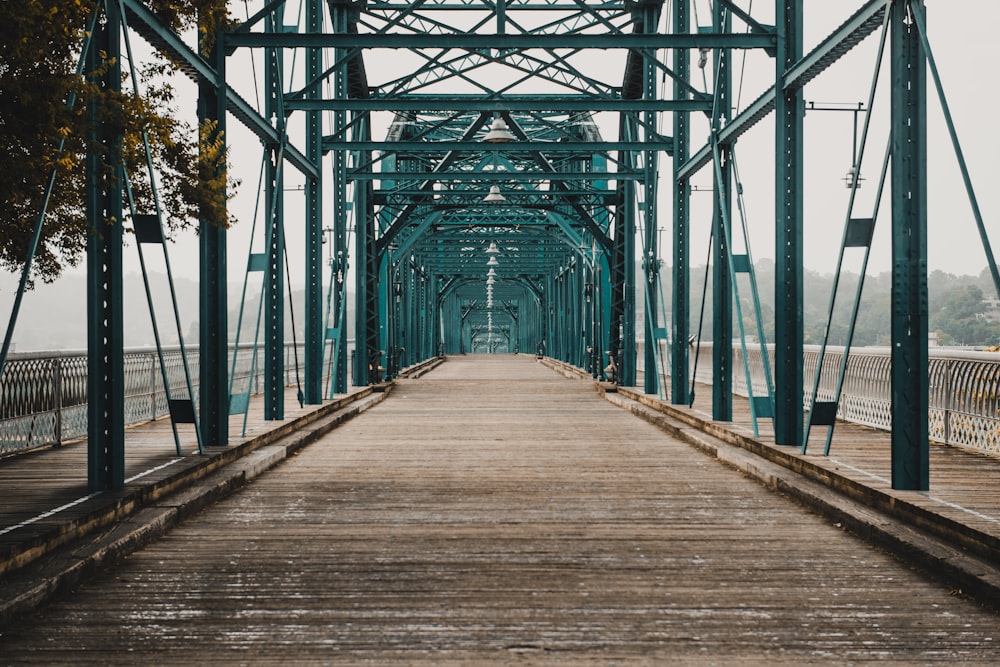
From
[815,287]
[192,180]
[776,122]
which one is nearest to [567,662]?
[192,180]

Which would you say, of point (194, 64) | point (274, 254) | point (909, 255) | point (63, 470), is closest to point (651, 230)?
point (274, 254)

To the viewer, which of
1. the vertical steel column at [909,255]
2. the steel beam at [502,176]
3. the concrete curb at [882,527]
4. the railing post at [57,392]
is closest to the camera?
the concrete curb at [882,527]

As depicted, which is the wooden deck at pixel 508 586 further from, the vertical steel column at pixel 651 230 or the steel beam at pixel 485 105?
the vertical steel column at pixel 651 230

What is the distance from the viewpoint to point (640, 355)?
3597 centimetres

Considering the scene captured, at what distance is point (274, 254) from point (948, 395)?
7550 millimetres

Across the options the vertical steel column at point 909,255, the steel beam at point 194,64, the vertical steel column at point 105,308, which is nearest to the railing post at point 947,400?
the vertical steel column at point 909,255

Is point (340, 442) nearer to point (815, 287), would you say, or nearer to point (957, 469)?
point (957, 469)

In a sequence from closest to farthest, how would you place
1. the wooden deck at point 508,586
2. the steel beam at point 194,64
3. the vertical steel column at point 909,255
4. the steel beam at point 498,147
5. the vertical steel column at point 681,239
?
1. the wooden deck at point 508,586
2. the vertical steel column at point 909,255
3. the steel beam at point 194,64
4. the vertical steel column at point 681,239
5. the steel beam at point 498,147

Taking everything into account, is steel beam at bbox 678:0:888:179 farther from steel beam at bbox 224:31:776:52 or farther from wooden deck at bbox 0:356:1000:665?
wooden deck at bbox 0:356:1000:665

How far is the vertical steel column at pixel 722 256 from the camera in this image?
37.6 ft

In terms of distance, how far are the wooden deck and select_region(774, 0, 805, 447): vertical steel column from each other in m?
1.04

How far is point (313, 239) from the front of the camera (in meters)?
15.5

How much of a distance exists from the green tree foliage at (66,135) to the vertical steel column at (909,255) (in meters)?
4.48

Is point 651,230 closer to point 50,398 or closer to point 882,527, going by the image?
point 50,398
